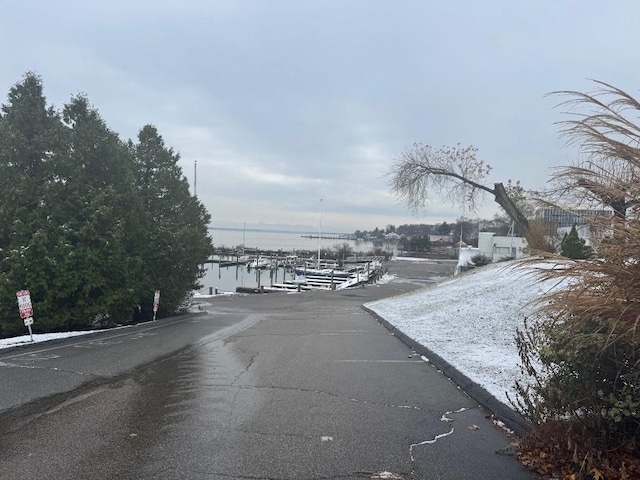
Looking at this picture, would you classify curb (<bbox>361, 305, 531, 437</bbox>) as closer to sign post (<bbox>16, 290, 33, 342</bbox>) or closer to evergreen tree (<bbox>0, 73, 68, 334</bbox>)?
sign post (<bbox>16, 290, 33, 342</bbox>)

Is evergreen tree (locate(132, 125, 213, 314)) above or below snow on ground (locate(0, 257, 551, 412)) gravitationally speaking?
above

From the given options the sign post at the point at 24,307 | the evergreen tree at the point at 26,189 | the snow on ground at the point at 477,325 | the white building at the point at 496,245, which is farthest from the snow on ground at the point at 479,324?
the white building at the point at 496,245

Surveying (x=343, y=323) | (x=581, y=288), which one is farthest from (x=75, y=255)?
(x=581, y=288)

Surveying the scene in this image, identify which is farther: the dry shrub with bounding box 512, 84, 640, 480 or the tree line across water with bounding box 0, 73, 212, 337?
the tree line across water with bounding box 0, 73, 212, 337

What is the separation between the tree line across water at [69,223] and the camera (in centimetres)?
1299

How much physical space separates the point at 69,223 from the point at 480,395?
11853mm

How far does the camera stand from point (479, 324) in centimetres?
1078

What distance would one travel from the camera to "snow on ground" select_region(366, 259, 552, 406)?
724cm

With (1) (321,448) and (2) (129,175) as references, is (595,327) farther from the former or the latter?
(2) (129,175)

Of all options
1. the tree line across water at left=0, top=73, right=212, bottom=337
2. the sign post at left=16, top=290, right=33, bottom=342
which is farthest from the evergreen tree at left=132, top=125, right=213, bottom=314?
the sign post at left=16, top=290, right=33, bottom=342

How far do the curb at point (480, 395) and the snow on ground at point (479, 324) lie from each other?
0.29 feet

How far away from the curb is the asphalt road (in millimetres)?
146

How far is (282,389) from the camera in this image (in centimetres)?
685

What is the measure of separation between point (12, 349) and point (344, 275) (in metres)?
42.5
